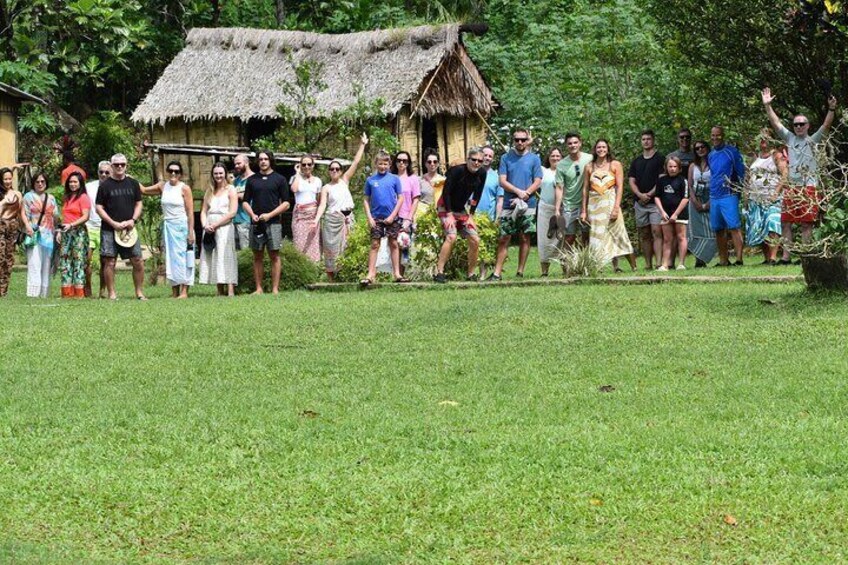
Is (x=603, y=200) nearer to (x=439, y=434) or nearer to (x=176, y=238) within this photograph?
(x=176, y=238)

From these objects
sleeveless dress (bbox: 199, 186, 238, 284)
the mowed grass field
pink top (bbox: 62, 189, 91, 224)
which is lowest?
the mowed grass field

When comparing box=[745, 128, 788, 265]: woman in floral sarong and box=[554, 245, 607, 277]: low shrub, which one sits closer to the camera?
box=[554, 245, 607, 277]: low shrub

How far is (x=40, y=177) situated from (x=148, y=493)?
39.7 ft

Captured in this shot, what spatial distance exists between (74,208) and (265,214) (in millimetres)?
2201

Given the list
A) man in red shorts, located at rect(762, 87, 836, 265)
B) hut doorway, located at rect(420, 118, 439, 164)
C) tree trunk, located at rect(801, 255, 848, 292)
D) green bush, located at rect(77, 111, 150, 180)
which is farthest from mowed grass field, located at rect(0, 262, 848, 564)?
hut doorway, located at rect(420, 118, 439, 164)

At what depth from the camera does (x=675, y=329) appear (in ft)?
42.4

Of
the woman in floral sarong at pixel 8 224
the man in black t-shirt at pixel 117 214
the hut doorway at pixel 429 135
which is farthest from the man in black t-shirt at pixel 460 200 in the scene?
the hut doorway at pixel 429 135

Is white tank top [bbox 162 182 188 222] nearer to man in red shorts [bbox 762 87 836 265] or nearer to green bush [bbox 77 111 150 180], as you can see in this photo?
man in red shorts [bbox 762 87 836 265]

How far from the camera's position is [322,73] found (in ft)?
112

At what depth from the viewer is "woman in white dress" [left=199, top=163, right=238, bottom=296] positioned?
60.4 ft

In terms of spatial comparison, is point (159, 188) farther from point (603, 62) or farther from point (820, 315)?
point (603, 62)

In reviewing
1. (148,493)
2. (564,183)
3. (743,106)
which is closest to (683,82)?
(743,106)

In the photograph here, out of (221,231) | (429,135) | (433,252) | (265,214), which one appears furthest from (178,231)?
(429,135)

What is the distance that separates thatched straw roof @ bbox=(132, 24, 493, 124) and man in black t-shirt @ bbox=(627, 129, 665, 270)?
13862mm
